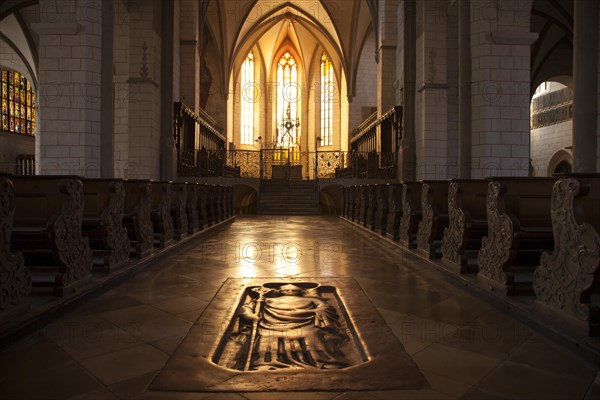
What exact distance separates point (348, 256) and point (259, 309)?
8.65 feet

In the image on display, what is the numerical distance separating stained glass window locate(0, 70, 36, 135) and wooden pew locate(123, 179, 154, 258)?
19255mm

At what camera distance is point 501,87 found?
8070mm

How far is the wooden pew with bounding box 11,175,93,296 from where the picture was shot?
10.6ft

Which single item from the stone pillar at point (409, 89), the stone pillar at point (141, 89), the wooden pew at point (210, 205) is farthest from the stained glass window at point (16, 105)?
the stone pillar at point (409, 89)

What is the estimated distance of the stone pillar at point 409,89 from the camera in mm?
11688

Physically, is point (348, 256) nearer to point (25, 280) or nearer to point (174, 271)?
point (174, 271)

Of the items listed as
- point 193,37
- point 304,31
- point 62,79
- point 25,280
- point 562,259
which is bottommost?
point 25,280

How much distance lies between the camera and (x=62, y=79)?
7.63 meters

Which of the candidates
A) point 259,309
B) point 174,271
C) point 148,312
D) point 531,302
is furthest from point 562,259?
point 174,271

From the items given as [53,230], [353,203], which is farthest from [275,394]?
[353,203]

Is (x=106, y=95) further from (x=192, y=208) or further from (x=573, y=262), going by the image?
(x=573, y=262)

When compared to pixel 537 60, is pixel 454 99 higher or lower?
lower

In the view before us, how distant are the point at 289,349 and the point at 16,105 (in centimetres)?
2411

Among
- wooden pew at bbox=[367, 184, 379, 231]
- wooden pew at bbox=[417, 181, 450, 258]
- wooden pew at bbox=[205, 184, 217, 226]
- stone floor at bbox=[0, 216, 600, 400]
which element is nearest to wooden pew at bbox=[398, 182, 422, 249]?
wooden pew at bbox=[417, 181, 450, 258]
